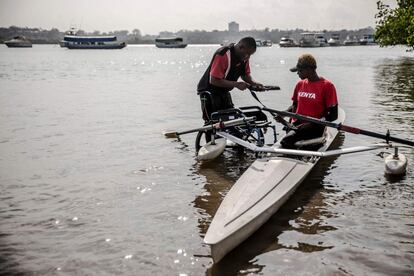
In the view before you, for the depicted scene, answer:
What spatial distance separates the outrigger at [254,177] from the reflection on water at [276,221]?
0.16 meters

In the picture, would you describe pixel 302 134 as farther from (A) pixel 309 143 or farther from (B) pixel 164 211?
(B) pixel 164 211

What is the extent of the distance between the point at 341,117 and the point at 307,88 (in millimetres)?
4621

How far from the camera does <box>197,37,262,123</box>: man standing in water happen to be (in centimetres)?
952

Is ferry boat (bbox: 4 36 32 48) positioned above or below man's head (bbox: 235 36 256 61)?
above

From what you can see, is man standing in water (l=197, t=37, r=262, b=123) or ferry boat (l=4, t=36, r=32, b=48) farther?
ferry boat (l=4, t=36, r=32, b=48)

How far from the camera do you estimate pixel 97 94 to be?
83.6ft

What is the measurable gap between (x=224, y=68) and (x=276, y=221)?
4285 mm

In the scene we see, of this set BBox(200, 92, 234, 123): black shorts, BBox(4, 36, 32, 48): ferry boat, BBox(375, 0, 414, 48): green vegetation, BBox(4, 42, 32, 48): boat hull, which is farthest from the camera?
BBox(4, 42, 32, 48): boat hull

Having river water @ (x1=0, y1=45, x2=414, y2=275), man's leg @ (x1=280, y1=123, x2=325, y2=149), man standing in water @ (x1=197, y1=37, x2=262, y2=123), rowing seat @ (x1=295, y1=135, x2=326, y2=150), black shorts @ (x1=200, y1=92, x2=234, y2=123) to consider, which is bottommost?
river water @ (x1=0, y1=45, x2=414, y2=275)

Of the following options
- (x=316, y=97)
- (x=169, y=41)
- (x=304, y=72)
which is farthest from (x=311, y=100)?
(x=169, y=41)

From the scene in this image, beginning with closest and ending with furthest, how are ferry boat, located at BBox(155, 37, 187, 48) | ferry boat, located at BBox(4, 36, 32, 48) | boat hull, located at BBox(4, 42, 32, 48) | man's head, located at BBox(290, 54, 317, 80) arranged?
1. man's head, located at BBox(290, 54, 317, 80)
2. ferry boat, located at BBox(155, 37, 187, 48)
3. ferry boat, located at BBox(4, 36, 32, 48)
4. boat hull, located at BBox(4, 42, 32, 48)

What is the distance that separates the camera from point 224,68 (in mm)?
9688

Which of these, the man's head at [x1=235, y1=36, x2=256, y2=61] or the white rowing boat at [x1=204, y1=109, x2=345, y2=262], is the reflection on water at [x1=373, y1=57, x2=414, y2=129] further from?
the white rowing boat at [x1=204, y1=109, x2=345, y2=262]

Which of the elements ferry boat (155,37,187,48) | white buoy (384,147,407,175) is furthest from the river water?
ferry boat (155,37,187,48)
